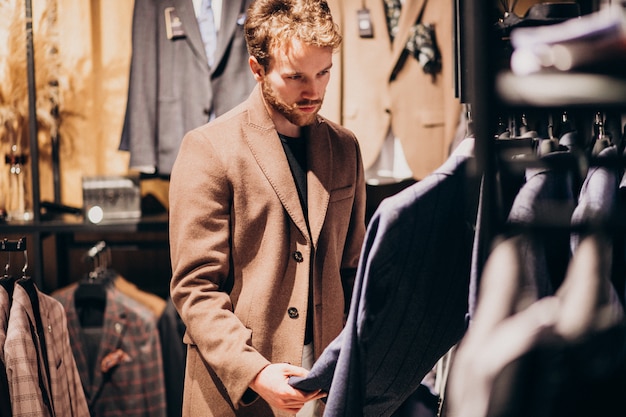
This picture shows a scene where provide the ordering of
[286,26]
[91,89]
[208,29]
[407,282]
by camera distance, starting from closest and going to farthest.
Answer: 1. [407,282]
2. [286,26]
3. [208,29]
4. [91,89]

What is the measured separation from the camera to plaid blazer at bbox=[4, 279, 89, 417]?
5.99 ft

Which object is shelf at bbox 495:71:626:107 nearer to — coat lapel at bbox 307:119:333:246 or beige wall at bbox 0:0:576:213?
coat lapel at bbox 307:119:333:246

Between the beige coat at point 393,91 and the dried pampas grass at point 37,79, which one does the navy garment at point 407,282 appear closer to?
the beige coat at point 393,91

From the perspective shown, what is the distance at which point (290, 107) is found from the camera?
169cm

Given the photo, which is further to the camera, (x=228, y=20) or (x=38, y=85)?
(x=38, y=85)

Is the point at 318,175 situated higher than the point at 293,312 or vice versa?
the point at 318,175

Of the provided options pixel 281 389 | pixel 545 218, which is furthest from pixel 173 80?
pixel 545 218

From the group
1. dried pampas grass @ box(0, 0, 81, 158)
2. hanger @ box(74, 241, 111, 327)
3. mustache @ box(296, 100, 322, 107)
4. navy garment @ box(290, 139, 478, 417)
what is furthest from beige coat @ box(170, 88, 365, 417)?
dried pampas grass @ box(0, 0, 81, 158)

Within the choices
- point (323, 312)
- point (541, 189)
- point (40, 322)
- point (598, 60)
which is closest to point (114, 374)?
point (40, 322)

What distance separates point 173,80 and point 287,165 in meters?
1.26

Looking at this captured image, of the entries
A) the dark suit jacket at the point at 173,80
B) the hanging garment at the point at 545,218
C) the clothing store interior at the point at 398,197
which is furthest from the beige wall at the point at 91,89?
the hanging garment at the point at 545,218

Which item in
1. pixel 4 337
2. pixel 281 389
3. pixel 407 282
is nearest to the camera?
pixel 407 282

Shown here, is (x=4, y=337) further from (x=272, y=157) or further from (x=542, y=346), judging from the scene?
(x=542, y=346)

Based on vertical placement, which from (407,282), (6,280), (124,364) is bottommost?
(124,364)
